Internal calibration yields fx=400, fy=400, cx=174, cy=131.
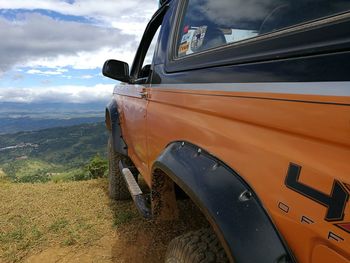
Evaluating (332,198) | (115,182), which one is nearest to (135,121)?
(115,182)

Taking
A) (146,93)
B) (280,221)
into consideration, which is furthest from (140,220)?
(280,221)

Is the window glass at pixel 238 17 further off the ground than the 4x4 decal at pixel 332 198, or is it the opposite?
the window glass at pixel 238 17

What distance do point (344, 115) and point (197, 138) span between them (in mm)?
875

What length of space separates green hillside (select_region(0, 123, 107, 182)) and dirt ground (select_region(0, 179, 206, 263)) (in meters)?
92.3

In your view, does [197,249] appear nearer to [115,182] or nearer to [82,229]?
[82,229]

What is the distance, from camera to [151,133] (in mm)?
2646

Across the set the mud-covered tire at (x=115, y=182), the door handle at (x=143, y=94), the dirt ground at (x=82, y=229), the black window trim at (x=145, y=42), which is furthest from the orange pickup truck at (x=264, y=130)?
the mud-covered tire at (x=115, y=182)

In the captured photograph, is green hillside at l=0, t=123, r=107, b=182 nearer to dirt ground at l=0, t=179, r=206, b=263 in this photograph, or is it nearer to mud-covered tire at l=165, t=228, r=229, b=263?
dirt ground at l=0, t=179, r=206, b=263

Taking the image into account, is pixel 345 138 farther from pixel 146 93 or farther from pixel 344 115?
pixel 146 93

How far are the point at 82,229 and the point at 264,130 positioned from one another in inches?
139

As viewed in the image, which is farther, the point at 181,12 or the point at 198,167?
the point at 181,12

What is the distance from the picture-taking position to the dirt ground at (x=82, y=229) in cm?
385

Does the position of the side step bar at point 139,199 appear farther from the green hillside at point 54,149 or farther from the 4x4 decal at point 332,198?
the green hillside at point 54,149

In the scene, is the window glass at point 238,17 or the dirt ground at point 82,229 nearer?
the window glass at point 238,17
